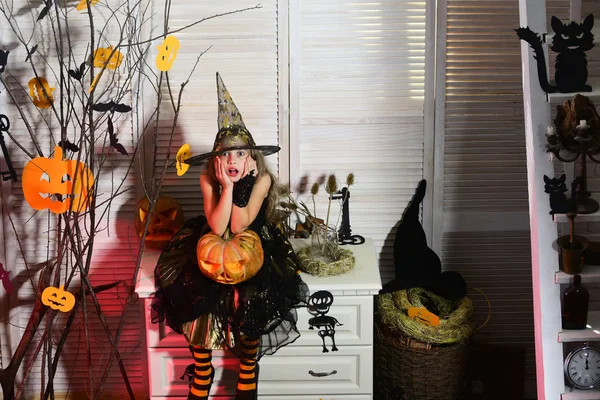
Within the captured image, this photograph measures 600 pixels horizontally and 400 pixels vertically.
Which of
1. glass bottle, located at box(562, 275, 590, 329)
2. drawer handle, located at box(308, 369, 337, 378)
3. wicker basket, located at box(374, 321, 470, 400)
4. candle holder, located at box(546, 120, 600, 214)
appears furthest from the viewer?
wicker basket, located at box(374, 321, 470, 400)

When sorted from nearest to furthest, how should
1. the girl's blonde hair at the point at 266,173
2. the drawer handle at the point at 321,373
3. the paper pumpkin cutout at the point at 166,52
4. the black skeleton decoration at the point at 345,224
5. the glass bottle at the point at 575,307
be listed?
the glass bottle at the point at 575,307
the paper pumpkin cutout at the point at 166,52
the girl's blonde hair at the point at 266,173
the drawer handle at the point at 321,373
the black skeleton decoration at the point at 345,224

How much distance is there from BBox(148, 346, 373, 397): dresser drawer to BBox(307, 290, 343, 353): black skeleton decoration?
0.06 meters

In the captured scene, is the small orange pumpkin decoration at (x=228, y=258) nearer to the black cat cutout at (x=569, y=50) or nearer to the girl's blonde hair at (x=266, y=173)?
the girl's blonde hair at (x=266, y=173)

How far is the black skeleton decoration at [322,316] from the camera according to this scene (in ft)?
8.46

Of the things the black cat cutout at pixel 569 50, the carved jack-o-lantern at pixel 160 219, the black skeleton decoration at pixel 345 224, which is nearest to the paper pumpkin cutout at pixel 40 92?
the carved jack-o-lantern at pixel 160 219

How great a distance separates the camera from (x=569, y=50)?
2148 mm

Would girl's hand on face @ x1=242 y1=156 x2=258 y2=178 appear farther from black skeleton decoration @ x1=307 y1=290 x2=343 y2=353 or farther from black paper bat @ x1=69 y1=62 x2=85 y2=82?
black paper bat @ x1=69 y1=62 x2=85 y2=82

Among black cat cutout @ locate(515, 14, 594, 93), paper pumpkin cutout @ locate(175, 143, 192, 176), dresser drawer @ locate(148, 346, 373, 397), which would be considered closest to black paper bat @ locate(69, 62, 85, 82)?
paper pumpkin cutout @ locate(175, 143, 192, 176)

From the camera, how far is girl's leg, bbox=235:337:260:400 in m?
2.50

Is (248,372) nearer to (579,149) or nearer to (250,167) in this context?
(250,167)

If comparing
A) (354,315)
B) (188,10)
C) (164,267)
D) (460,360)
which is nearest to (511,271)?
(460,360)

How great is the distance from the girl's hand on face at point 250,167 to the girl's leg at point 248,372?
1.80ft

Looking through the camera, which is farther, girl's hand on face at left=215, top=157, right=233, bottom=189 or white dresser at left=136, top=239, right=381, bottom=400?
white dresser at left=136, top=239, right=381, bottom=400

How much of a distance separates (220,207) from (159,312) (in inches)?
15.9
